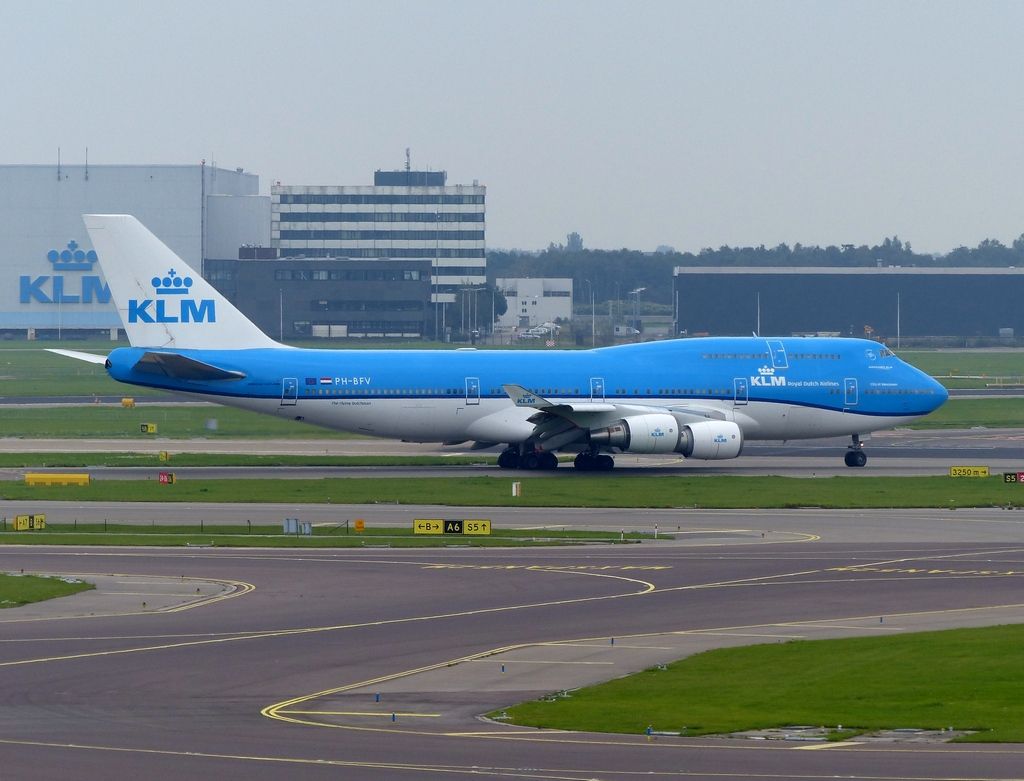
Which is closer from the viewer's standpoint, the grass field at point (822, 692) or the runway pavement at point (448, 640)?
the runway pavement at point (448, 640)

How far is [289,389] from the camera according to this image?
59.2 meters

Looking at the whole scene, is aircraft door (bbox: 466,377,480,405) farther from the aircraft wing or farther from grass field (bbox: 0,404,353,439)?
grass field (bbox: 0,404,353,439)

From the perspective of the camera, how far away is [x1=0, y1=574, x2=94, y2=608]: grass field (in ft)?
104

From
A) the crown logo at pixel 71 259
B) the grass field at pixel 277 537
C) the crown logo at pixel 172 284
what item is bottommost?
the grass field at pixel 277 537

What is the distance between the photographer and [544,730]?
20484 millimetres

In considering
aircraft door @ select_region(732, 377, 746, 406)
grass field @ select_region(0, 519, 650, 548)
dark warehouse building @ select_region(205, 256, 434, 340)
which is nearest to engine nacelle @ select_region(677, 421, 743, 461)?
aircraft door @ select_region(732, 377, 746, 406)

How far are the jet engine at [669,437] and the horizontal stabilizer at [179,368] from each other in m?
14.7


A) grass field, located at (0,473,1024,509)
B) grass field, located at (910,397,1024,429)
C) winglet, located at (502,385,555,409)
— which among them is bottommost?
grass field, located at (0,473,1024,509)

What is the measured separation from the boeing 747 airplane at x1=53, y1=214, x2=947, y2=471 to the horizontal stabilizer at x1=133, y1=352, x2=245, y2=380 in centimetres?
5

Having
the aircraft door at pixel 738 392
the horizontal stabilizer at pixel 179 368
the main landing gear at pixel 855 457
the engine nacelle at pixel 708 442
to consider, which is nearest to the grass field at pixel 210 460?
the horizontal stabilizer at pixel 179 368

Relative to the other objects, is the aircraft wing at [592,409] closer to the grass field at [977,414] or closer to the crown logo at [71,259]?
the grass field at [977,414]

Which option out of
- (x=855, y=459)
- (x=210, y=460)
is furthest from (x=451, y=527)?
(x=855, y=459)

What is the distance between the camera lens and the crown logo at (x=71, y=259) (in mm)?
193875

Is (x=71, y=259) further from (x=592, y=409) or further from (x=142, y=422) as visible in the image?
Answer: (x=592, y=409)
